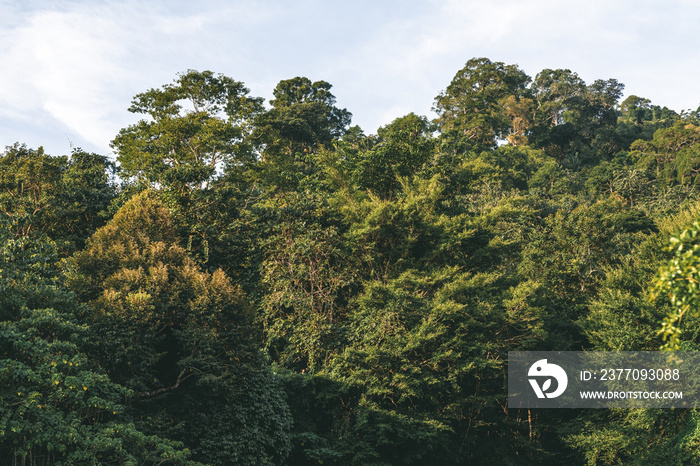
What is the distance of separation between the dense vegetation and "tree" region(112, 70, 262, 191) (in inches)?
4.4

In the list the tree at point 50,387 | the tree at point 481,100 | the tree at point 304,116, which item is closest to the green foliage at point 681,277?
the tree at point 50,387

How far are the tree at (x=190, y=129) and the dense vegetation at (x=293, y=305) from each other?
0.11 m

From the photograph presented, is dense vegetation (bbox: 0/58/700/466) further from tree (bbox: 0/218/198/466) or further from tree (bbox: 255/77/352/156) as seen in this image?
tree (bbox: 255/77/352/156)

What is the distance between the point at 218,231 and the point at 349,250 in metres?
4.57

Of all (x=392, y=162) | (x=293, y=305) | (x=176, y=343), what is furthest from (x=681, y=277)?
(x=392, y=162)

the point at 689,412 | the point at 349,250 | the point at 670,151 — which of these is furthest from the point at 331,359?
the point at 670,151

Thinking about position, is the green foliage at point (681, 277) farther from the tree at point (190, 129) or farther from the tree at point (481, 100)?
the tree at point (481, 100)

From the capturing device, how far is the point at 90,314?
12.2 m

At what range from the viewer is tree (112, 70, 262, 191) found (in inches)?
1067

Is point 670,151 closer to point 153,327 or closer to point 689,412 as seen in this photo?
point 689,412

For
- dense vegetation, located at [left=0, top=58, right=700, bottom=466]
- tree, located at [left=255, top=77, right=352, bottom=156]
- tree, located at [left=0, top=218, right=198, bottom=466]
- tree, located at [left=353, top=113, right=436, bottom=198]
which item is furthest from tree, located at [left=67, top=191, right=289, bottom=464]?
tree, located at [left=255, top=77, right=352, bottom=156]

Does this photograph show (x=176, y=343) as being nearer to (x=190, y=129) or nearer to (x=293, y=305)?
(x=293, y=305)

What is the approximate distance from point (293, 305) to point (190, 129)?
40.6 ft

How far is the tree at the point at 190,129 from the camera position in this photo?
27109mm
